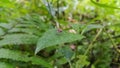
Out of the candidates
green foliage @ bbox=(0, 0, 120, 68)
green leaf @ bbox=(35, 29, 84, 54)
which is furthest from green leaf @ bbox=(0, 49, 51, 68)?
green leaf @ bbox=(35, 29, 84, 54)

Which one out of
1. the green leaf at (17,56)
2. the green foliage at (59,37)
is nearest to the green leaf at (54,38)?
the green foliage at (59,37)

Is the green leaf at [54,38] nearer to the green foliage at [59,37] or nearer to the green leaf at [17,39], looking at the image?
the green foliage at [59,37]

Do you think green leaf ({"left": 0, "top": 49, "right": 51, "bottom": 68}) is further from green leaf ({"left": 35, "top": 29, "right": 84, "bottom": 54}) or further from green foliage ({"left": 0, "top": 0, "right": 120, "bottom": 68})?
green leaf ({"left": 35, "top": 29, "right": 84, "bottom": 54})

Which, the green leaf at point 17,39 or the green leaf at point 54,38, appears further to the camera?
the green leaf at point 17,39

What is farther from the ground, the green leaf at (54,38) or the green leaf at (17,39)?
the green leaf at (54,38)

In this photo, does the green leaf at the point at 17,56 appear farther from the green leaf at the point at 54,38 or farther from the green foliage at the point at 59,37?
the green leaf at the point at 54,38

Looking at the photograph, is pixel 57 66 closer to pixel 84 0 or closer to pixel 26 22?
pixel 26 22

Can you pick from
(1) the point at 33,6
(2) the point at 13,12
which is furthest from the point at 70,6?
(2) the point at 13,12

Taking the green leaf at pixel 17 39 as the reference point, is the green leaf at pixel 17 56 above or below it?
below

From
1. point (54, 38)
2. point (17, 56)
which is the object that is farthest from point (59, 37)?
point (17, 56)
